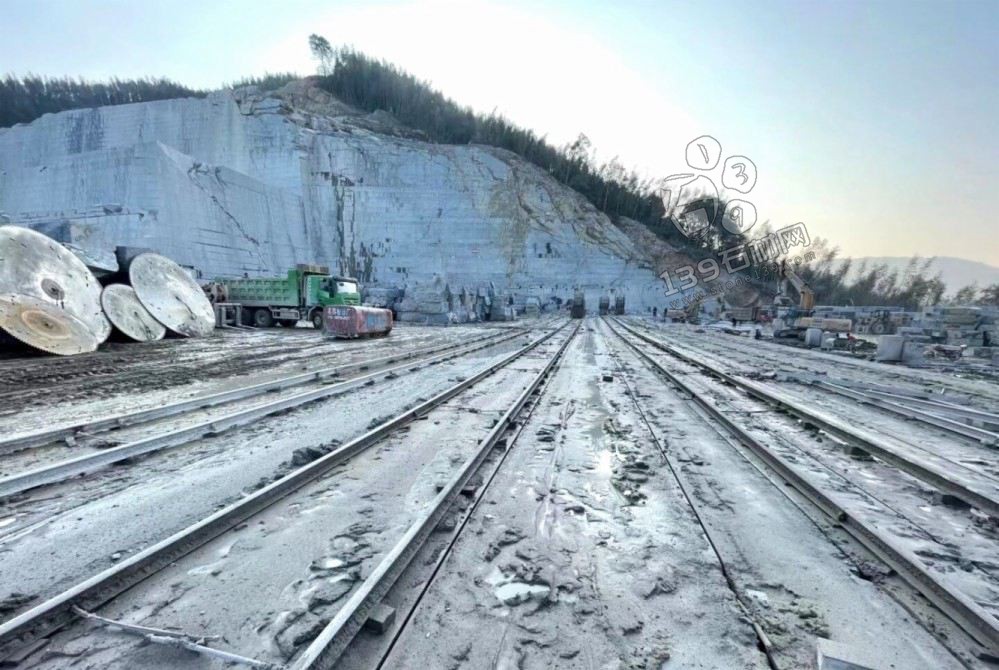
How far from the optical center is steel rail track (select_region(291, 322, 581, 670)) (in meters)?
1.80

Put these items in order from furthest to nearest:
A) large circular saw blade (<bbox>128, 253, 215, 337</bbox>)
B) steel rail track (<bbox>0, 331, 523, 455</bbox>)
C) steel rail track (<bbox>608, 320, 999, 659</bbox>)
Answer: large circular saw blade (<bbox>128, 253, 215, 337</bbox>)
steel rail track (<bbox>0, 331, 523, 455</bbox>)
steel rail track (<bbox>608, 320, 999, 659</bbox>)

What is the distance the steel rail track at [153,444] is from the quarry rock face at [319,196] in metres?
23.9

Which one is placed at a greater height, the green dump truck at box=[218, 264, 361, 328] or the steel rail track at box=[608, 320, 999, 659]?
the green dump truck at box=[218, 264, 361, 328]

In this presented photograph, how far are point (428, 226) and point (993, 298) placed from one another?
4838 cm

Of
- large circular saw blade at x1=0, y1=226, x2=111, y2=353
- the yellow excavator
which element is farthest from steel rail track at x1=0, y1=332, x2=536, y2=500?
the yellow excavator

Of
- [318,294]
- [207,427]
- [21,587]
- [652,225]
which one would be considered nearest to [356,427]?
[207,427]

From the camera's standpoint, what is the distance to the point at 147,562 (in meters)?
2.50

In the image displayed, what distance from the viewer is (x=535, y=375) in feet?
31.7

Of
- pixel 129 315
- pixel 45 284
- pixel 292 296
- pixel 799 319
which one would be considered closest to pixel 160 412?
pixel 45 284

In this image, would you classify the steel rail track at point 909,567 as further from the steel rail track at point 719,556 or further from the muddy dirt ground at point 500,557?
the steel rail track at point 719,556

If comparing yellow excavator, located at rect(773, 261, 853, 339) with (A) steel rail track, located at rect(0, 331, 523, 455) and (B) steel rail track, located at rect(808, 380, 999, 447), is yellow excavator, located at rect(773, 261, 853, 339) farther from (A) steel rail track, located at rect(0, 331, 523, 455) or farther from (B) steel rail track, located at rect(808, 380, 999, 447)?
(A) steel rail track, located at rect(0, 331, 523, 455)

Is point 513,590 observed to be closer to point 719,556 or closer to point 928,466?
point 719,556

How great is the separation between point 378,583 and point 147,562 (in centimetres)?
140

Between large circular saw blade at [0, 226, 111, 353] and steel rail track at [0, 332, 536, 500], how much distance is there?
7642 millimetres
